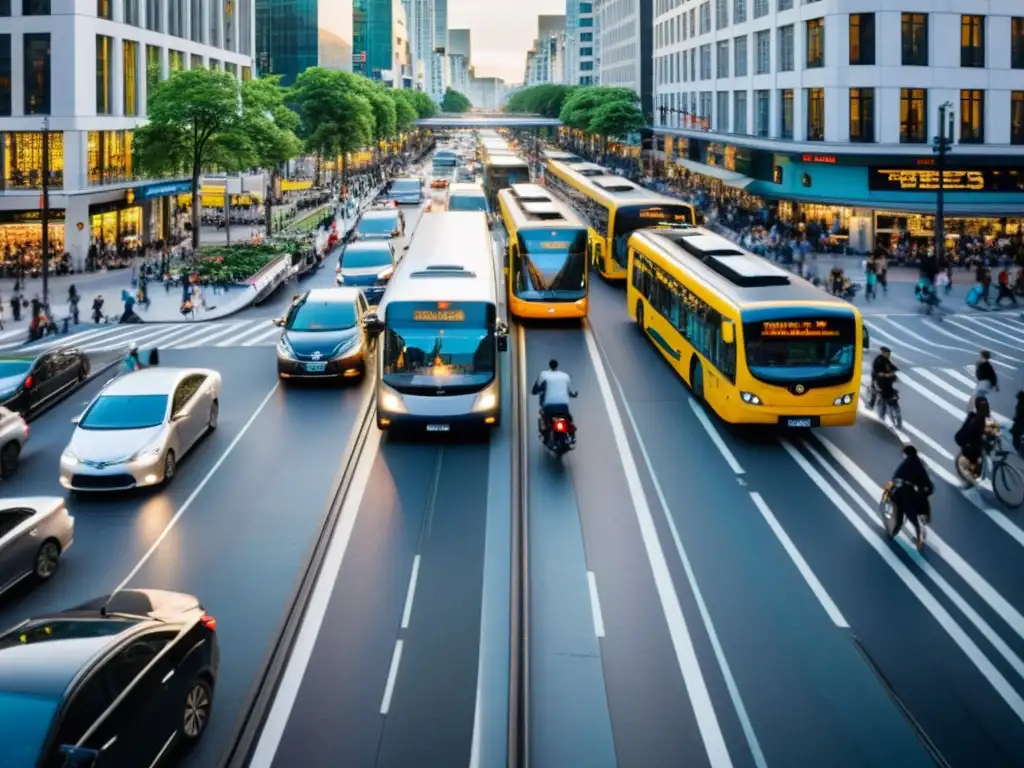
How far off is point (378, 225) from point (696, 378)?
3111 centimetres

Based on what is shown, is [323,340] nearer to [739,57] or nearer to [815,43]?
[815,43]

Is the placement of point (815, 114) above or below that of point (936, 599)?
above

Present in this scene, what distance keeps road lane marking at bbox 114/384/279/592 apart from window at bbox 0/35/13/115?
36076 mm

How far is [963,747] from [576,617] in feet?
15.7

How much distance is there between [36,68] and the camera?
5328cm

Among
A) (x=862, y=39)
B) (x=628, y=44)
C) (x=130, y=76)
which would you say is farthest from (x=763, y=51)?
(x=628, y=44)

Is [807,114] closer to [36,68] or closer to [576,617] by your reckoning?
[36,68]

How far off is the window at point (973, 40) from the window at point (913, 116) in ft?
8.98

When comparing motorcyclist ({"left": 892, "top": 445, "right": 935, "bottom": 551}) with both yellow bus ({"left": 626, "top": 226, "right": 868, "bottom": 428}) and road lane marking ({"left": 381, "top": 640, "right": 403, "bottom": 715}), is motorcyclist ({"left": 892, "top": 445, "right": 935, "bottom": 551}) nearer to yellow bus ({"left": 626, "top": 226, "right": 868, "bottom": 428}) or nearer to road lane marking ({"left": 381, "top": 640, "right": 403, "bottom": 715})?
yellow bus ({"left": 626, "top": 226, "right": 868, "bottom": 428})

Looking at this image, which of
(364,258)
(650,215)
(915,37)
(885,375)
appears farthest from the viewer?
(915,37)

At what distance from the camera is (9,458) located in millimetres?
19844

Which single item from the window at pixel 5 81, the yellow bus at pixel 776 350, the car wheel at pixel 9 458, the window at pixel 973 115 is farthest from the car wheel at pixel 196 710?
the window at pixel 973 115

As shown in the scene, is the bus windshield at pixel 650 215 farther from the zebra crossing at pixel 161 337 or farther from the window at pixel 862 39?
the window at pixel 862 39

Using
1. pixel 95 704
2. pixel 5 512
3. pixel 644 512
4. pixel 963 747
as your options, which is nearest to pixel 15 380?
A: pixel 5 512
